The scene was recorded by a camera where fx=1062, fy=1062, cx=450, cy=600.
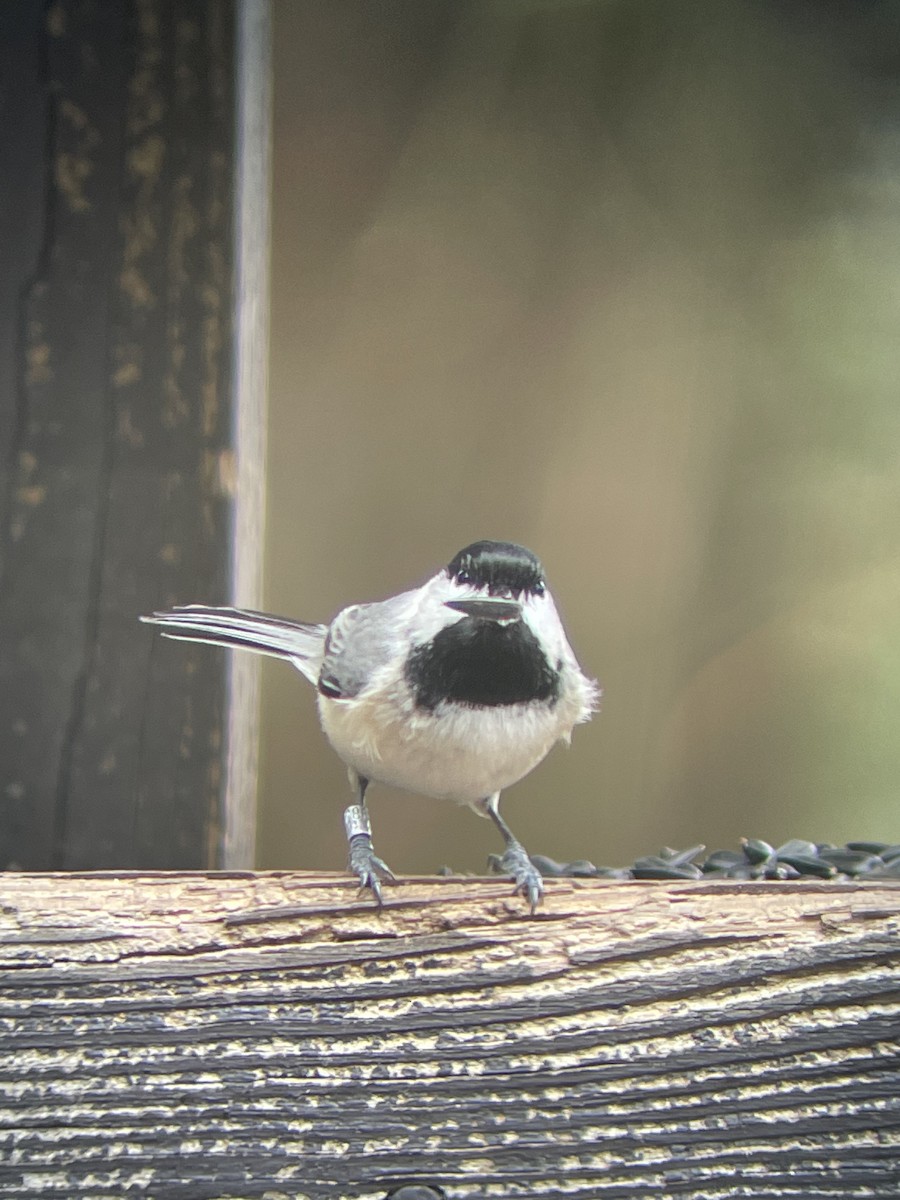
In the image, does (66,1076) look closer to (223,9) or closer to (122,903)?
(122,903)

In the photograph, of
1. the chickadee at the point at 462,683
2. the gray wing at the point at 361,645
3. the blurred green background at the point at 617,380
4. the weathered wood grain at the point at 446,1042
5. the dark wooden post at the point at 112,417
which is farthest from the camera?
the blurred green background at the point at 617,380

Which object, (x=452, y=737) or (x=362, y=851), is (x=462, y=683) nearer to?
(x=452, y=737)

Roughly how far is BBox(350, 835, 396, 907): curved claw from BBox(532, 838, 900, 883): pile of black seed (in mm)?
304

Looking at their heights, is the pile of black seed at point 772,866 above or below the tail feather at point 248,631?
below

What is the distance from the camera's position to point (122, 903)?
110 cm

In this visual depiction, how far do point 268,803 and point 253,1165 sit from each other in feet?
5.34

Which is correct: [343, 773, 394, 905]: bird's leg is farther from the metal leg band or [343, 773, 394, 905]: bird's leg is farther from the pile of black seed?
the pile of black seed

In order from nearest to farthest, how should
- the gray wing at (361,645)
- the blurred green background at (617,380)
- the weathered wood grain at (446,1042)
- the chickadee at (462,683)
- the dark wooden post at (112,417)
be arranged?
the weathered wood grain at (446,1042)
the dark wooden post at (112,417)
the chickadee at (462,683)
the gray wing at (361,645)
the blurred green background at (617,380)

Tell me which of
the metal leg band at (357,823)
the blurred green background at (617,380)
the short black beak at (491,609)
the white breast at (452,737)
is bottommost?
the metal leg band at (357,823)

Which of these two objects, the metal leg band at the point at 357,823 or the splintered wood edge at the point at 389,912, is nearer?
the splintered wood edge at the point at 389,912

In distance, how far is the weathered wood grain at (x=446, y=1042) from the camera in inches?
39.2

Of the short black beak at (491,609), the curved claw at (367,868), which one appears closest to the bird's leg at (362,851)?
the curved claw at (367,868)

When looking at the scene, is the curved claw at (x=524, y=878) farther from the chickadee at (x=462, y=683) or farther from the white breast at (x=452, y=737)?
the white breast at (x=452, y=737)

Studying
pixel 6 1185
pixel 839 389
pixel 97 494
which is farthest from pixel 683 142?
pixel 6 1185
